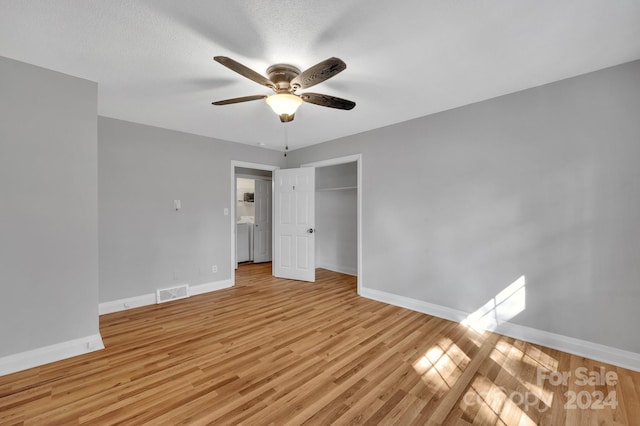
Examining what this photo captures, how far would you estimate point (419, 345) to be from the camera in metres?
2.57

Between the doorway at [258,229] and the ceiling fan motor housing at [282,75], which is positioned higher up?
the ceiling fan motor housing at [282,75]

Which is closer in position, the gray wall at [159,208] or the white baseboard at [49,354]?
the white baseboard at [49,354]

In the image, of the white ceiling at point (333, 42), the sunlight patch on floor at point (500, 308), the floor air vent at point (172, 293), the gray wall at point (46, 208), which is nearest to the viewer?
the white ceiling at point (333, 42)

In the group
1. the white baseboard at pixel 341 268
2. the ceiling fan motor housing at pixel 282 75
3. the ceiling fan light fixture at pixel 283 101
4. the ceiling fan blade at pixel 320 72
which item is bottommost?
the white baseboard at pixel 341 268

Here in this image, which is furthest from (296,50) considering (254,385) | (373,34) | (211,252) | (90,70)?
(211,252)

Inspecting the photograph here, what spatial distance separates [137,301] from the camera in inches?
140

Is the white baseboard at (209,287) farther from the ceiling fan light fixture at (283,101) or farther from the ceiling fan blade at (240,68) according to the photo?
the ceiling fan blade at (240,68)

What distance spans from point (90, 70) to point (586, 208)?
4606 millimetres

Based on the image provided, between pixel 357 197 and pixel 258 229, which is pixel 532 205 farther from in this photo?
pixel 258 229

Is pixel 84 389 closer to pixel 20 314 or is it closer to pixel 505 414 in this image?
pixel 20 314

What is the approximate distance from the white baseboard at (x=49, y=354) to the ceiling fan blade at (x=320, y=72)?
299cm

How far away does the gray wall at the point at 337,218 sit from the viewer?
17.5 feet

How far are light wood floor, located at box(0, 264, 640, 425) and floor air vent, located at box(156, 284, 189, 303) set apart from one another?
0.59m

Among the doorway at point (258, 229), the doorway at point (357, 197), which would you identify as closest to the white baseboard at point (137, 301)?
the doorway at point (357, 197)
